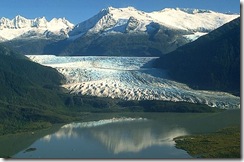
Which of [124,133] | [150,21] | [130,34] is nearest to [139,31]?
[130,34]

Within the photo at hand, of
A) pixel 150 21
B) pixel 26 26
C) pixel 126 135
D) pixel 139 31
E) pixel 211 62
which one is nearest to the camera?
pixel 126 135

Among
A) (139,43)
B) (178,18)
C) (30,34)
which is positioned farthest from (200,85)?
(30,34)

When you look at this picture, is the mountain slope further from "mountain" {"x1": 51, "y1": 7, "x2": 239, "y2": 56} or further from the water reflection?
"mountain" {"x1": 51, "y1": 7, "x2": 239, "y2": 56}

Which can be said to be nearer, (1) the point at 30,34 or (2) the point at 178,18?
(2) the point at 178,18

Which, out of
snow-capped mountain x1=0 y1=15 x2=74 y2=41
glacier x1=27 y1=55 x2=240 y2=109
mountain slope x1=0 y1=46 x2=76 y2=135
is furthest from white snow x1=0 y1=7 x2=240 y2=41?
Answer: mountain slope x1=0 y1=46 x2=76 y2=135

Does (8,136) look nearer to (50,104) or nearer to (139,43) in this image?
(50,104)

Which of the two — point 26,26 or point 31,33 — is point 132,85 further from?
point 26,26
